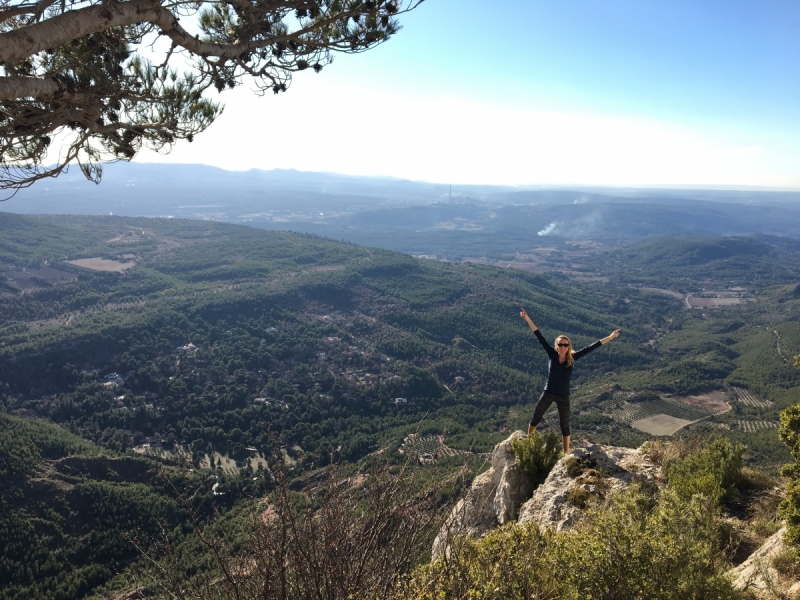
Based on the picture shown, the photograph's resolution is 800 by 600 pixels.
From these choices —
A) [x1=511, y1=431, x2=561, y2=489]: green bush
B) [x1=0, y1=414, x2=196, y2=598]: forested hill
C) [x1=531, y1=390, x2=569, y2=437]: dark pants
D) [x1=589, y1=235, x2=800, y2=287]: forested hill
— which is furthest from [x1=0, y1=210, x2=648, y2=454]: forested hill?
[x1=589, y1=235, x2=800, y2=287]: forested hill

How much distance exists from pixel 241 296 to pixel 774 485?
6926cm

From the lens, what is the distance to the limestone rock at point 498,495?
7.00 meters

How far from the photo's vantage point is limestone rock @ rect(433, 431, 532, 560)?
23.0 ft

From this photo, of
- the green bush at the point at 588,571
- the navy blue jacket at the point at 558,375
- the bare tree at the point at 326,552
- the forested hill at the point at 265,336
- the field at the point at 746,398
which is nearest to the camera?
the green bush at the point at 588,571

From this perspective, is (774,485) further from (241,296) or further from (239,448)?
(241,296)

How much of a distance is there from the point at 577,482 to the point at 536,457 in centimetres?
119

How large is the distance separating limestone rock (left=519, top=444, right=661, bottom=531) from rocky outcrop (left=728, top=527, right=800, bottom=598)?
59.3 inches

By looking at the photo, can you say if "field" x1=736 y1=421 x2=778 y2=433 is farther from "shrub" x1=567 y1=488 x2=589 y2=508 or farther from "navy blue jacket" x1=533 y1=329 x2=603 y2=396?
"shrub" x1=567 y1=488 x2=589 y2=508

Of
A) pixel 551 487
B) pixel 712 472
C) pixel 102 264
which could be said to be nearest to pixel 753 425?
pixel 712 472

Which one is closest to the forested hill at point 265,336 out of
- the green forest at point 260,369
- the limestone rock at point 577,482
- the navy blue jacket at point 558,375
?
the green forest at point 260,369

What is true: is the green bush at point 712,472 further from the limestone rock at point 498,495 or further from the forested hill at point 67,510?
the forested hill at point 67,510

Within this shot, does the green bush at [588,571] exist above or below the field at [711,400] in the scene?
above

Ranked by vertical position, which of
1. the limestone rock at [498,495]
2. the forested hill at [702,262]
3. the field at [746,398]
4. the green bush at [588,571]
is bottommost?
the field at [746,398]

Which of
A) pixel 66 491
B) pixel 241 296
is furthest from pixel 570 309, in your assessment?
pixel 66 491
